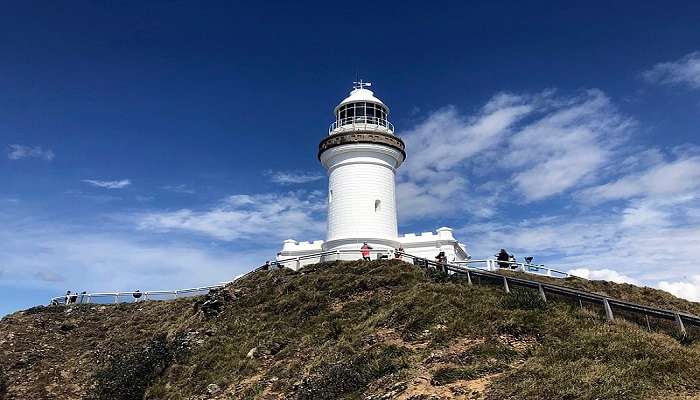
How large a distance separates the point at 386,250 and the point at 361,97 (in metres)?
11.0

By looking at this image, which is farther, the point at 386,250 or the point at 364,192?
the point at 364,192

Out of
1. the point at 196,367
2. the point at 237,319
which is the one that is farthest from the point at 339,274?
the point at 196,367

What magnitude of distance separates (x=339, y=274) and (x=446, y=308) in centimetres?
926

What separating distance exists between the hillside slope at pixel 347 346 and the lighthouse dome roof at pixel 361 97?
1252 centimetres

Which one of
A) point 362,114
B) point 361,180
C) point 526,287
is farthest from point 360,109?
point 526,287

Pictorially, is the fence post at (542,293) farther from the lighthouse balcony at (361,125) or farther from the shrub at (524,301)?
the lighthouse balcony at (361,125)

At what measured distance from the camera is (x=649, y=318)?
15102 mm

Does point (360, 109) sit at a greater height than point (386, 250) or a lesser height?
greater

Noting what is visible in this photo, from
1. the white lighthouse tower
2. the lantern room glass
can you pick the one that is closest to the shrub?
the white lighthouse tower

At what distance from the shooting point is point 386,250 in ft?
105

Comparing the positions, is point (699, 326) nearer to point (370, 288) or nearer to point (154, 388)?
point (370, 288)

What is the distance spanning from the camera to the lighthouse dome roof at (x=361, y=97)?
117ft

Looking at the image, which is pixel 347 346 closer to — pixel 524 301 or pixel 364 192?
pixel 524 301

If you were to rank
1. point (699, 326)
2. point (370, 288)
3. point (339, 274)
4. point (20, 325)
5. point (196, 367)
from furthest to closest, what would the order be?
point (20, 325)
point (339, 274)
point (370, 288)
point (196, 367)
point (699, 326)
